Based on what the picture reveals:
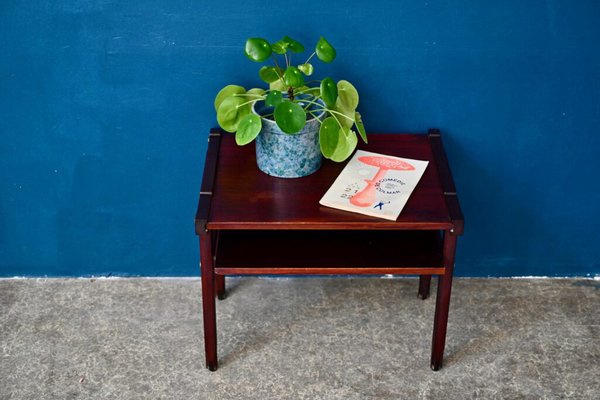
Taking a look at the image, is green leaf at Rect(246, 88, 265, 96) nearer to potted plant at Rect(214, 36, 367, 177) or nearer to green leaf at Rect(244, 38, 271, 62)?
potted plant at Rect(214, 36, 367, 177)

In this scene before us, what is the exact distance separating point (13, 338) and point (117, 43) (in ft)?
2.94

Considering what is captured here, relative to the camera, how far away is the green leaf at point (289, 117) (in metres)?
1.93

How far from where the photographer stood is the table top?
1916mm

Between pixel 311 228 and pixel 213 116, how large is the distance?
54 cm

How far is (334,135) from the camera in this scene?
202 cm

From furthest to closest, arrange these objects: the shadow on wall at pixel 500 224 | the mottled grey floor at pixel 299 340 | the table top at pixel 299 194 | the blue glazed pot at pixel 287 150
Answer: the shadow on wall at pixel 500 224
the mottled grey floor at pixel 299 340
the blue glazed pot at pixel 287 150
the table top at pixel 299 194

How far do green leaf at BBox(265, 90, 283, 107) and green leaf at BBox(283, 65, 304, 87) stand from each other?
0.13ft

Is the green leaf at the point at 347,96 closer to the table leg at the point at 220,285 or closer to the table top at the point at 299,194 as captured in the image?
the table top at the point at 299,194

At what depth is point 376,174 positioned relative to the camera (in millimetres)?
2092

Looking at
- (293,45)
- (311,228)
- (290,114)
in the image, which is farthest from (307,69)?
(311,228)

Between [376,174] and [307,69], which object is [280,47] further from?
[376,174]

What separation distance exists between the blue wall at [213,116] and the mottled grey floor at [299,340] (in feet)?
0.40

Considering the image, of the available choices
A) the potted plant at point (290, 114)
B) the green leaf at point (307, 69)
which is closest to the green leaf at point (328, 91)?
the potted plant at point (290, 114)

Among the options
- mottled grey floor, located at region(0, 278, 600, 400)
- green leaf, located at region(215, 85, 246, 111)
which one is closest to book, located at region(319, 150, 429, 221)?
green leaf, located at region(215, 85, 246, 111)
